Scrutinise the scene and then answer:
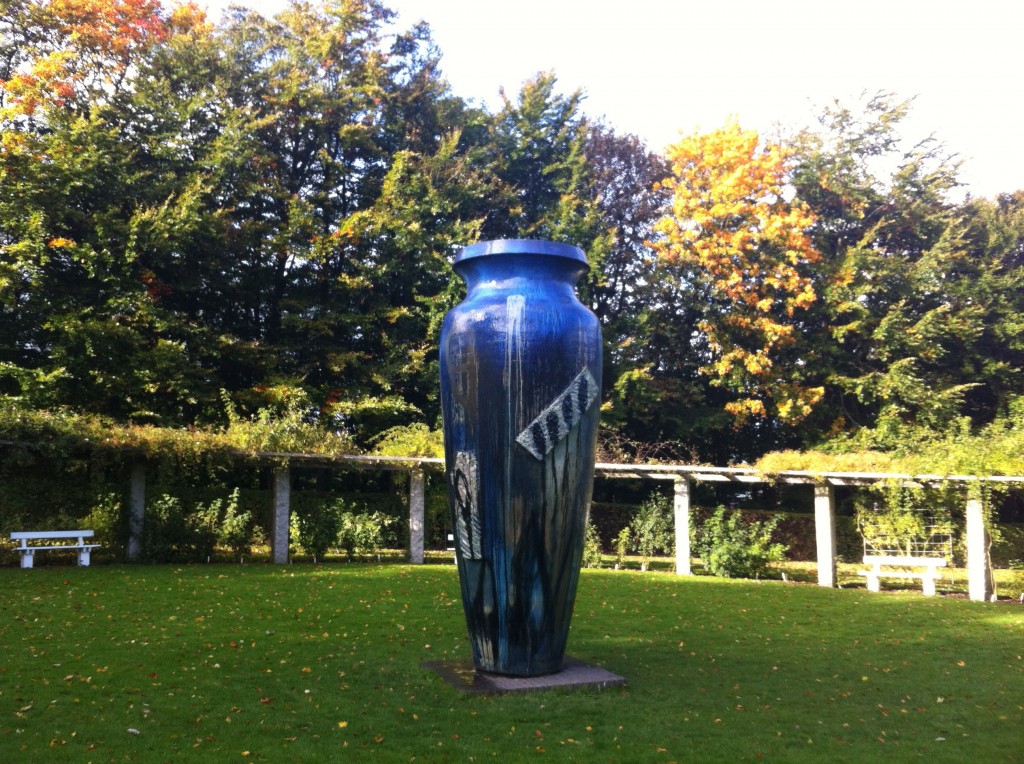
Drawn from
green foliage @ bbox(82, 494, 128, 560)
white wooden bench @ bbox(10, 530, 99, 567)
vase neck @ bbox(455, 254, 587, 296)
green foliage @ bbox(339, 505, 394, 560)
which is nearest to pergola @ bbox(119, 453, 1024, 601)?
green foliage @ bbox(82, 494, 128, 560)

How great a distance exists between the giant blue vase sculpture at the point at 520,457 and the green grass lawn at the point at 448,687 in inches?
18.8

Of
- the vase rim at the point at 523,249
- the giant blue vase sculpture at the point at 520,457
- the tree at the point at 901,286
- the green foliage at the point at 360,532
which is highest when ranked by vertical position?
the tree at the point at 901,286

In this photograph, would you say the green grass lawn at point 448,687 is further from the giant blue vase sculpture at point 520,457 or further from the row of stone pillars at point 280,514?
the row of stone pillars at point 280,514

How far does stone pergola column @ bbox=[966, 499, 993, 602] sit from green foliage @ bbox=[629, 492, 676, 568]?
5.37 m

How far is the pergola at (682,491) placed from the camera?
12562 mm

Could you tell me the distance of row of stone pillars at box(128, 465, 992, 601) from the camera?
12.5 m

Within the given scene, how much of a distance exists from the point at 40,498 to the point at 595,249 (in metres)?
12.7

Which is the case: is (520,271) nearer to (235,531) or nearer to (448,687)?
(448,687)

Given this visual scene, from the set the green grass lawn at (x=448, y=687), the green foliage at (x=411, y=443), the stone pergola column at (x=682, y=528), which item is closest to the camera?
the green grass lawn at (x=448, y=687)

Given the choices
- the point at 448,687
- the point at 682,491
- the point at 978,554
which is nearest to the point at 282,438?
the point at 682,491

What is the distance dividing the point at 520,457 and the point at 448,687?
159 cm

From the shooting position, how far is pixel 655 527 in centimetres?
1650

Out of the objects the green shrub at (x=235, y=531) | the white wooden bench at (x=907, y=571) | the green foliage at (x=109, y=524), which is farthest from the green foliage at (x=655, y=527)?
the green foliage at (x=109, y=524)

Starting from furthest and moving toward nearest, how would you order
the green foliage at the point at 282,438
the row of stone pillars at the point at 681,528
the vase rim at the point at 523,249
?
the green foliage at the point at 282,438 → the row of stone pillars at the point at 681,528 → the vase rim at the point at 523,249
